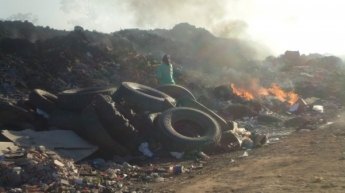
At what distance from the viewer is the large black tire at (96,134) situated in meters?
8.45

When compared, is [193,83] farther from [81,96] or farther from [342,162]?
[342,162]

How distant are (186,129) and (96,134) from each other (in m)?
2.49

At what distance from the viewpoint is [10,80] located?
15406mm

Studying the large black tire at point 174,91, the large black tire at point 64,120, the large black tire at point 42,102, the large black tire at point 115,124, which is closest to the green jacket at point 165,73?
the large black tire at point 174,91

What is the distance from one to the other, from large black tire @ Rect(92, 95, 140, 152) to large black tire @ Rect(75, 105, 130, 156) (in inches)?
7.4

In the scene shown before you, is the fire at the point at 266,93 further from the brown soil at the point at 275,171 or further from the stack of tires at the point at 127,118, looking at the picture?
the brown soil at the point at 275,171

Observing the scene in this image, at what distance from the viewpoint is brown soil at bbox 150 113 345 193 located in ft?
18.4

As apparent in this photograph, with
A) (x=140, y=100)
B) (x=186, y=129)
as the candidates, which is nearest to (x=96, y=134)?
(x=140, y=100)

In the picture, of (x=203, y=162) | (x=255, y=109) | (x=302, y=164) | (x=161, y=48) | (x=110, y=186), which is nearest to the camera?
(x=110, y=186)

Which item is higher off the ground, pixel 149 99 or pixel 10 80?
pixel 10 80

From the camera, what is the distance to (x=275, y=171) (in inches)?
254

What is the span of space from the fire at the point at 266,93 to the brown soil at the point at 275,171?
27.5ft

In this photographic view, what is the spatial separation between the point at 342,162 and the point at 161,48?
22564 millimetres

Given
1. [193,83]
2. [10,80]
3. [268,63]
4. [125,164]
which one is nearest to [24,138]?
[125,164]
